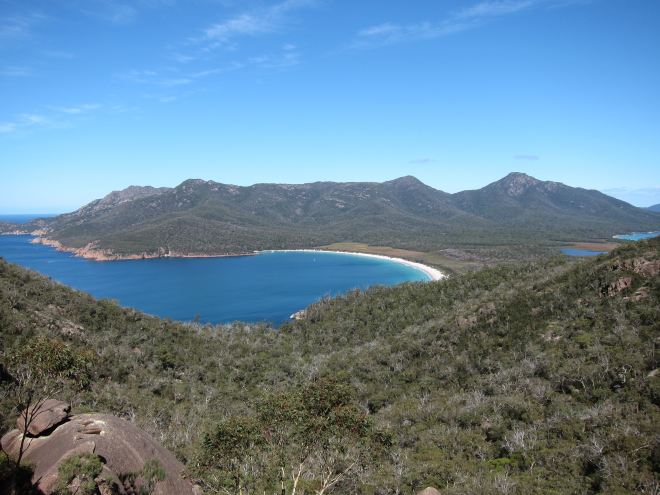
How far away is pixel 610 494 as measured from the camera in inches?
594

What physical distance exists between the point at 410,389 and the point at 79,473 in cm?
2692

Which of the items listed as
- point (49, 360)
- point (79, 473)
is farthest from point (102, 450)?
point (49, 360)

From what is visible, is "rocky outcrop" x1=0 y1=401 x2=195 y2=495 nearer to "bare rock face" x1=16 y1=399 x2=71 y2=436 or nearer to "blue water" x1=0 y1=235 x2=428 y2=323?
"bare rock face" x1=16 y1=399 x2=71 y2=436

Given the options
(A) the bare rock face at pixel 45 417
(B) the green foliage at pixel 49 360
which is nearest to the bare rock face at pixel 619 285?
(B) the green foliage at pixel 49 360

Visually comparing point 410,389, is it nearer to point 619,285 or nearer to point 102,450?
point 619,285

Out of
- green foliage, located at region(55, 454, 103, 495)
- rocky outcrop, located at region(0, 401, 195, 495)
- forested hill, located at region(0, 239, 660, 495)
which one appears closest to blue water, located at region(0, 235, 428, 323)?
forested hill, located at region(0, 239, 660, 495)

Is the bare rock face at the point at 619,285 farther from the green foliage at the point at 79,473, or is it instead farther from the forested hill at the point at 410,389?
the green foliage at the point at 79,473

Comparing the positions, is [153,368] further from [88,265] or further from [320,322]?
[88,265]

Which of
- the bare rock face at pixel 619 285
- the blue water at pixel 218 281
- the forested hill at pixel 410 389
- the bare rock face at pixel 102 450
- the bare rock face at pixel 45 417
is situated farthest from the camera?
the blue water at pixel 218 281

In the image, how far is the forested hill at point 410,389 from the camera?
17406 millimetres

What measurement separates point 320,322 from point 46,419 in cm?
5620

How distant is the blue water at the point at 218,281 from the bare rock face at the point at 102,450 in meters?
85.2

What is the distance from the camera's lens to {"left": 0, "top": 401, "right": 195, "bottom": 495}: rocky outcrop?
45.1 feet

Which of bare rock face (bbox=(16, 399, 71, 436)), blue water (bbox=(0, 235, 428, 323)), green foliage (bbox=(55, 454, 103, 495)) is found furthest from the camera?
blue water (bbox=(0, 235, 428, 323))
